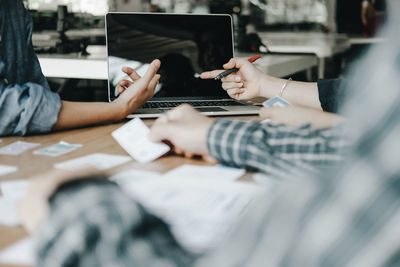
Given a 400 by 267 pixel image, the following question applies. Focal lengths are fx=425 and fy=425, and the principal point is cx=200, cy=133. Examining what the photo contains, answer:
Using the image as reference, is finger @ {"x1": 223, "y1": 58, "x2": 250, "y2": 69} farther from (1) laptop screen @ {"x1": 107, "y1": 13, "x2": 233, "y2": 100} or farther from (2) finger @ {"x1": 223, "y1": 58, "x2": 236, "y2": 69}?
(1) laptop screen @ {"x1": 107, "y1": 13, "x2": 233, "y2": 100}

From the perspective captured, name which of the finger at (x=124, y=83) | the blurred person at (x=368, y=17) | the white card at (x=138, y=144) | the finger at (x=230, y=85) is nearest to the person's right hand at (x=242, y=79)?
the finger at (x=230, y=85)

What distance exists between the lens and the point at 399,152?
0.33m

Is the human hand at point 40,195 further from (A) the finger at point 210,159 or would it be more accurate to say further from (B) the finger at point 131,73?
(B) the finger at point 131,73

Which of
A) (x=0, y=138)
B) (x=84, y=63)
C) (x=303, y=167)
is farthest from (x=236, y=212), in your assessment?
(x=84, y=63)

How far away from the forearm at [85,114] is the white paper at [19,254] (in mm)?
649

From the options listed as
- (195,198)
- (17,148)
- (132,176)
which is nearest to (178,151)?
(132,176)

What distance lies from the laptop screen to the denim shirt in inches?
13.5

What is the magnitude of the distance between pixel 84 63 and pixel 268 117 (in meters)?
2.17

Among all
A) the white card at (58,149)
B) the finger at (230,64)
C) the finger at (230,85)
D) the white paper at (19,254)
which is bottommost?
the white paper at (19,254)

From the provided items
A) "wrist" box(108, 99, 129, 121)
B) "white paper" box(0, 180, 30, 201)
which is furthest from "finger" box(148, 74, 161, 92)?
"white paper" box(0, 180, 30, 201)

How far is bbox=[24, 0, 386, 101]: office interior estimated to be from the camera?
3.44 meters

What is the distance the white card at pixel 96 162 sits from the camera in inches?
33.7

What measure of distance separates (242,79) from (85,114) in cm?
60

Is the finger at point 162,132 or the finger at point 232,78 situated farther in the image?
the finger at point 232,78
